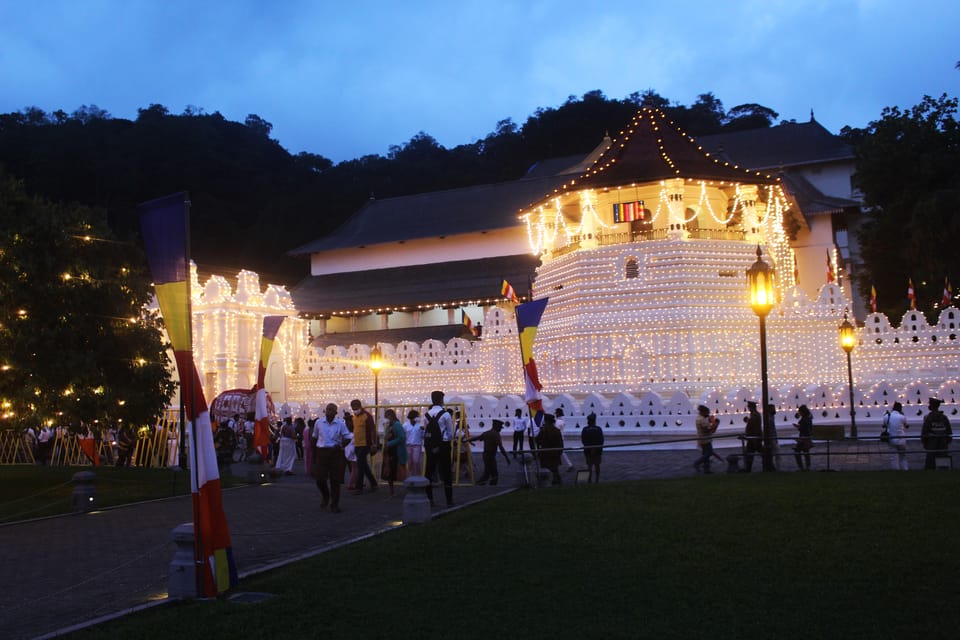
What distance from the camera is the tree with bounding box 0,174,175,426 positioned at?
1620cm

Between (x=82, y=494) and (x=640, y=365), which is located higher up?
(x=640, y=365)

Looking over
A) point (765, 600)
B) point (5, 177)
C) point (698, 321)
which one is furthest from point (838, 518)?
point (698, 321)

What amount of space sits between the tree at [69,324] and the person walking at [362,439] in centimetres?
443

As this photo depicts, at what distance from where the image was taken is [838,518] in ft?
34.1

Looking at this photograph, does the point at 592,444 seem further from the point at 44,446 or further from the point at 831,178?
the point at 831,178

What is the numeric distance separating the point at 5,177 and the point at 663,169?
19114mm

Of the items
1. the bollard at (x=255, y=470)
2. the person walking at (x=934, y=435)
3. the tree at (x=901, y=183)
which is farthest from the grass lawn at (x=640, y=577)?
the tree at (x=901, y=183)

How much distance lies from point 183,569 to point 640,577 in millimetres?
4032

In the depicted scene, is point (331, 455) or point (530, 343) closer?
point (331, 455)

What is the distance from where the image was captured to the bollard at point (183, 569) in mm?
8367

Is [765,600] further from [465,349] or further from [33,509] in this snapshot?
[465,349]

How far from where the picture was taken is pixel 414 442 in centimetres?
1608

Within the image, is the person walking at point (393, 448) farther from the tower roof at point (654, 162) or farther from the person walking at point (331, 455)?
the tower roof at point (654, 162)

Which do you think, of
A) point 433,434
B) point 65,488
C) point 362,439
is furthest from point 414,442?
point 65,488
